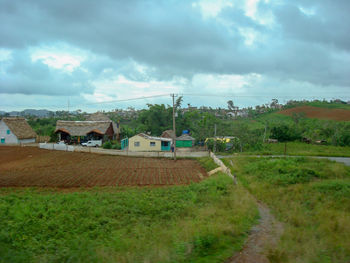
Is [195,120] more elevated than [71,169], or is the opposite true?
[195,120]

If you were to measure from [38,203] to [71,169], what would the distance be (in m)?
11.6

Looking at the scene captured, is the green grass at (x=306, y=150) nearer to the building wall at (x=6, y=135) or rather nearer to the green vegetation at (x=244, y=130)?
the green vegetation at (x=244, y=130)

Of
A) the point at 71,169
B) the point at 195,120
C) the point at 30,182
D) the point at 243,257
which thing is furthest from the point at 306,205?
the point at 195,120

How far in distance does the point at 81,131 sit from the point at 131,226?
35.3 meters

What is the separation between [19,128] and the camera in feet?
135

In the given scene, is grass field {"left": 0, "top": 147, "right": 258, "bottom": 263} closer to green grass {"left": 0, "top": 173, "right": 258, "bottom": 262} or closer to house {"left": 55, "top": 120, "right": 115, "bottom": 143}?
green grass {"left": 0, "top": 173, "right": 258, "bottom": 262}

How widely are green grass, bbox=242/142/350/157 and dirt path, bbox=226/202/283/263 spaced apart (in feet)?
69.0

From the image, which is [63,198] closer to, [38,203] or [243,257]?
[38,203]

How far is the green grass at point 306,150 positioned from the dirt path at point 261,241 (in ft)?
69.0

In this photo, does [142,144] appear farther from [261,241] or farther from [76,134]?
[261,241]

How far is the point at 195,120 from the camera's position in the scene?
181ft

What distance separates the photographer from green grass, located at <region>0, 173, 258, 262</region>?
5.33 metres

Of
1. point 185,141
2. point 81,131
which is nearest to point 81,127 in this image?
point 81,131

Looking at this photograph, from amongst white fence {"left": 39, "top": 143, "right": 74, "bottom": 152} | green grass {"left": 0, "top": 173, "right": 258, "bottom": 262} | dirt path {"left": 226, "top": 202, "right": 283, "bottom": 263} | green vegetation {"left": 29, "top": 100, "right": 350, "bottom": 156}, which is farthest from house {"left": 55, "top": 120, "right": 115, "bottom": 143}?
dirt path {"left": 226, "top": 202, "right": 283, "bottom": 263}
